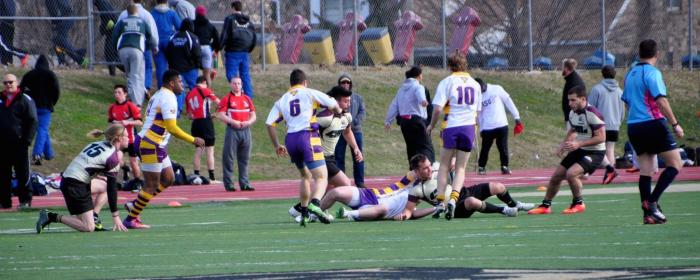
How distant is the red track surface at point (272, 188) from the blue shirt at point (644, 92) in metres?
8.77

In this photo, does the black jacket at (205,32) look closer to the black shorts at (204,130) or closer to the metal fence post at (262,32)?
the black shorts at (204,130)

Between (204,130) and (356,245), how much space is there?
13.0 m

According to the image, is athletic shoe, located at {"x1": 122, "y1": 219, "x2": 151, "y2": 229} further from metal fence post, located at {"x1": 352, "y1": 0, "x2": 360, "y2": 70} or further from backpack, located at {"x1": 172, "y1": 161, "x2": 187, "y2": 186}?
metal fence post, located at {"x1": 352, "y1": 0, "x2": 360, "y2": 70}

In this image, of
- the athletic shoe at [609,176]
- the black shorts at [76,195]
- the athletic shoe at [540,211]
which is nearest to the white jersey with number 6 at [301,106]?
the black shorts at [76,195]

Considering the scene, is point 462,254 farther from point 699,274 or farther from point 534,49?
point 534,49

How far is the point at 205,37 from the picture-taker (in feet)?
93.1

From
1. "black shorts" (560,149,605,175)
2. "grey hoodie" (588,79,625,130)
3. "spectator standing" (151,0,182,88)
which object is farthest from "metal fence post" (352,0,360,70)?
"black shorts" (560,149,605,175)

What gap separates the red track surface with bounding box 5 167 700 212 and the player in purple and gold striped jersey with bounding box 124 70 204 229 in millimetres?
4597

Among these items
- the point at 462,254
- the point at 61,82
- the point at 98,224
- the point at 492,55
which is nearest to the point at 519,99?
the point at 492,55

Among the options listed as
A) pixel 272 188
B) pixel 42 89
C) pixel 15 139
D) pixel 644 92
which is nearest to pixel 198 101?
pixel 272 188

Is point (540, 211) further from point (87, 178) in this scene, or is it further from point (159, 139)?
point (87, 178)

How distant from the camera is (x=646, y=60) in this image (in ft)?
46.0

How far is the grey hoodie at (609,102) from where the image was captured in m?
24.6

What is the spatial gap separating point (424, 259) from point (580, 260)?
3.86 ft
